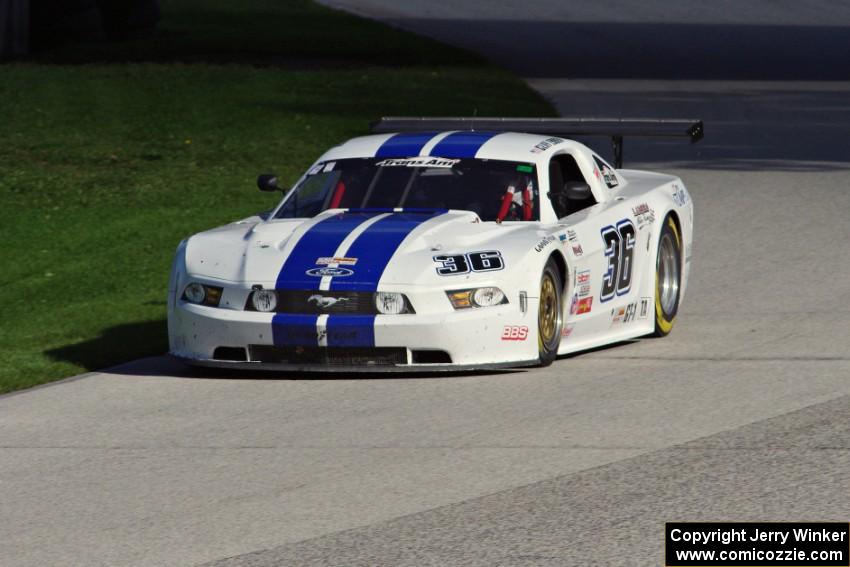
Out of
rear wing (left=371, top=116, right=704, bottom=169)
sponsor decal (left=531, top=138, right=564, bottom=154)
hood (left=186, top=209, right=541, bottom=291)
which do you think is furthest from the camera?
rear wing (left=371, top=116, right=704, bottom=169)

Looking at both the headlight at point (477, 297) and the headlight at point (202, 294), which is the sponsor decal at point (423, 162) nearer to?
the headlight at point (477, 297)

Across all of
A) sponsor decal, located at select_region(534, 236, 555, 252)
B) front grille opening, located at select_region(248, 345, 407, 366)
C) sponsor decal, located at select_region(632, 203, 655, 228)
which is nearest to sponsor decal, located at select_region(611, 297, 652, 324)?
sponsor decal, located at select_region(632, 203, 655, 228)

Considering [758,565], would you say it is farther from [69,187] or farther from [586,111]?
[586,111]

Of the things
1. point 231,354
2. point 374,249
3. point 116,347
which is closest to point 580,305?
point 374,249

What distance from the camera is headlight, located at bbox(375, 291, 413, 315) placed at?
9.89 metres

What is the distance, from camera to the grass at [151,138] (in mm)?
13203

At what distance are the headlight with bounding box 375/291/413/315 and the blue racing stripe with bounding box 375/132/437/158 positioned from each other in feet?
5.64

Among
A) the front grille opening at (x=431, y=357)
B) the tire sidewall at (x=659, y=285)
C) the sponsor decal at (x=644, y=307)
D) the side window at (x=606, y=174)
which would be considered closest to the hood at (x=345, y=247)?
the front grille opening at (x=431, y=357)

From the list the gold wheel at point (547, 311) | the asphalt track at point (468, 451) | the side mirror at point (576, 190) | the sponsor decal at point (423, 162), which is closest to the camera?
the asphalt track at point (468, 451)

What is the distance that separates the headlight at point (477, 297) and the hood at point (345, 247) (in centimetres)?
15

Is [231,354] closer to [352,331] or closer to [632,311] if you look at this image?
[352,331]

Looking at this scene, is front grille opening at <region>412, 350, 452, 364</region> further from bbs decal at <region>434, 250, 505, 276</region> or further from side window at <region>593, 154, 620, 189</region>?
side window at <region>593, 154, 620, 189</region>

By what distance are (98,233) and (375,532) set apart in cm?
1031

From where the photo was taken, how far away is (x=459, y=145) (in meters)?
11.5
